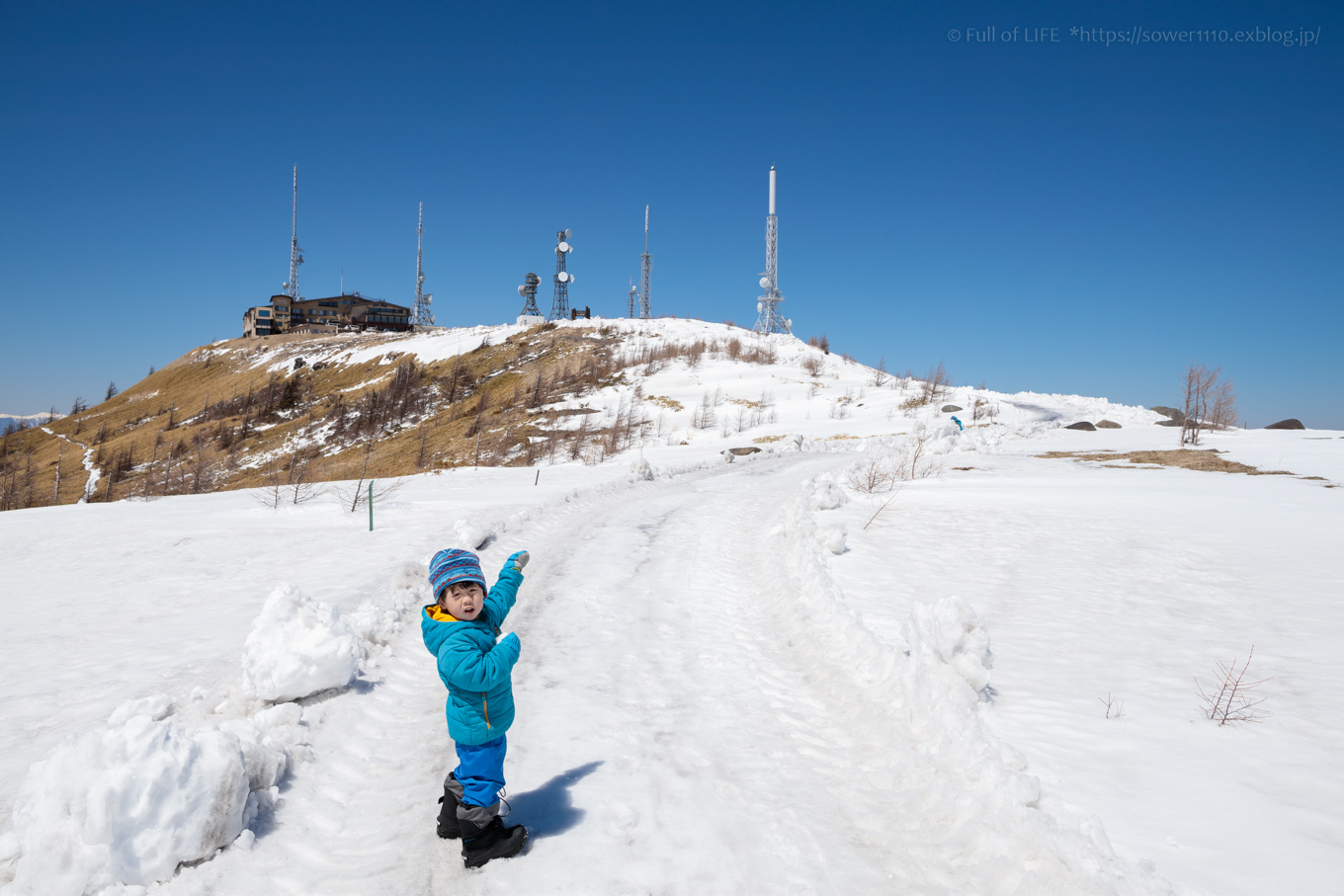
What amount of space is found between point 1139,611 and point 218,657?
30.1ft

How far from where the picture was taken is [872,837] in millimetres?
3486

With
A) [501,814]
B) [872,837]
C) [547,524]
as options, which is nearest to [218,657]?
[501,814]

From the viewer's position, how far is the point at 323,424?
42.4 metres

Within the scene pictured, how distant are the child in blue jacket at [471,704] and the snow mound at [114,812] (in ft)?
3.88

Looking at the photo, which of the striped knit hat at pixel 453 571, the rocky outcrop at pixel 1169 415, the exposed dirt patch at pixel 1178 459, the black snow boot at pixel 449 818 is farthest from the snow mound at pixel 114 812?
the rocky outcrop at pixel 1169 415

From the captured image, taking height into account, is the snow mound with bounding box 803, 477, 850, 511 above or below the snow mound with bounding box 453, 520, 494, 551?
above

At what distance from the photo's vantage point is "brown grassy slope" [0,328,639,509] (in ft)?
108

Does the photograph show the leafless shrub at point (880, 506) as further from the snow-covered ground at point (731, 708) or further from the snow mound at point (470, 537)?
the snow mound at point (470, 537)

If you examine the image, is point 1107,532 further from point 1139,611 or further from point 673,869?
point 673,869

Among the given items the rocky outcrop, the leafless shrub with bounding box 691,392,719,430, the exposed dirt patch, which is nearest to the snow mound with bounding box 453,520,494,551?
the exposed dirt patch

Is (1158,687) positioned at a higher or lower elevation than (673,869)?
higher

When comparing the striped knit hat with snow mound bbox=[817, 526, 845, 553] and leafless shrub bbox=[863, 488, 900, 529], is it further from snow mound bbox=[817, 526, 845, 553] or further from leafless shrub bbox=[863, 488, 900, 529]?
leafless shrub bbox=[863, 488, 900, 529]

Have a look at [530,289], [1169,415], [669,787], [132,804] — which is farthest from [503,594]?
[530,289]

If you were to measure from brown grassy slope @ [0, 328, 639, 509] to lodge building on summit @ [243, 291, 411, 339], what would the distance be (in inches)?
952
